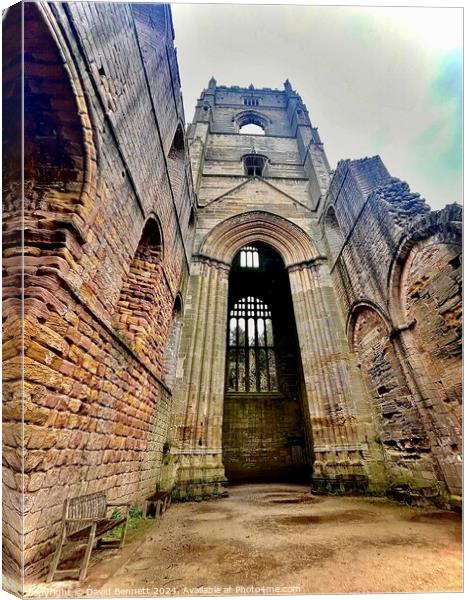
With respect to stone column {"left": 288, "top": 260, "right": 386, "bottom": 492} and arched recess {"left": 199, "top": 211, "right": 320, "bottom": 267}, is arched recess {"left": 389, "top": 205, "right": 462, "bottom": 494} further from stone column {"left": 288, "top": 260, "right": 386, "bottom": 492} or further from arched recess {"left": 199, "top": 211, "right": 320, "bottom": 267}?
arched recess {"left": 199, "top": 211, "right": 320, "bottom": 267}

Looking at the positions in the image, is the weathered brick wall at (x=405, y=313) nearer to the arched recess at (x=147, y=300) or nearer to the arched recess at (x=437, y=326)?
the arched recess at (x=437, y=326)

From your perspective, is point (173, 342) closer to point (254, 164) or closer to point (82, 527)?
point (82, 527)

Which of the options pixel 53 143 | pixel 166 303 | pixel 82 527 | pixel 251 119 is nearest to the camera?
pixel 82 527

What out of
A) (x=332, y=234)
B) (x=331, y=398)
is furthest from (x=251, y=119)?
(x=331, y=398)

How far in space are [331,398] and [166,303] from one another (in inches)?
177

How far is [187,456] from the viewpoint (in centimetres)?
609

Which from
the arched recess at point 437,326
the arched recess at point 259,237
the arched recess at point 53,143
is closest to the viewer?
the arched recess at point 53,143

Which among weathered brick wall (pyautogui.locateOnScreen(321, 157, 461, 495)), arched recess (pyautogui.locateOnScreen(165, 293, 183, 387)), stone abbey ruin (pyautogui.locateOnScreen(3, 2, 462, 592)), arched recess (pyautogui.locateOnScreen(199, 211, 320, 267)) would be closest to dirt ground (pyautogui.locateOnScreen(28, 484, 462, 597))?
stone abbey ruin (pyautogui.locateOnScreen(3, 2, 462, 592))

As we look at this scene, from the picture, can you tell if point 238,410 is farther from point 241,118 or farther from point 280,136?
point 241,118

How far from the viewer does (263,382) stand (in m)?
12.0

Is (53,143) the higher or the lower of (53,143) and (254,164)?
the lower

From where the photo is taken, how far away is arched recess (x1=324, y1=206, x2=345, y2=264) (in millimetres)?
8359

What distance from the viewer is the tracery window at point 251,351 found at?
1190 cm

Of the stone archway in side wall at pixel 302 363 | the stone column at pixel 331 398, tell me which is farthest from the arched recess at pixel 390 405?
the stone archway in side wall at pixel 302 363
